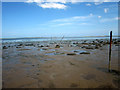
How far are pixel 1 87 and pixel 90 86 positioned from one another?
3.51 m

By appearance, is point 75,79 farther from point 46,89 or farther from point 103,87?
point 46,89

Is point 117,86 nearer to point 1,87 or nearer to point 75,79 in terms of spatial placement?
point 75,79

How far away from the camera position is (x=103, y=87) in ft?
10.4

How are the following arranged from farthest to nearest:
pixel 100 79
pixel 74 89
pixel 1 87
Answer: pixel 100 79
pixel 1 87
pixel 74 89

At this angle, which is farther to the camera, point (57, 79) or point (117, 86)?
point (57, 79)

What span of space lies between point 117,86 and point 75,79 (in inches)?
63.2

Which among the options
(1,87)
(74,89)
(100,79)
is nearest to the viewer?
(74,89)

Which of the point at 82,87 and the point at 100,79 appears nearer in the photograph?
the point at 82,87

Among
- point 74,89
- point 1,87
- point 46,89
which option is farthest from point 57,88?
point 1,87

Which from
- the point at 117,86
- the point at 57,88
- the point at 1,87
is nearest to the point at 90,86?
the point at 117,86

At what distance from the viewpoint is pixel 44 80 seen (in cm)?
376

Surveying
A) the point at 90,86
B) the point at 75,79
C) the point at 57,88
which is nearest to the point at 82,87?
the point at 90,86

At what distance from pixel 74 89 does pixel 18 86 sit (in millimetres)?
2229

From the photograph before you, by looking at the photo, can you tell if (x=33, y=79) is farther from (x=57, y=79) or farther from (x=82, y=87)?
(x=82, y=87)
